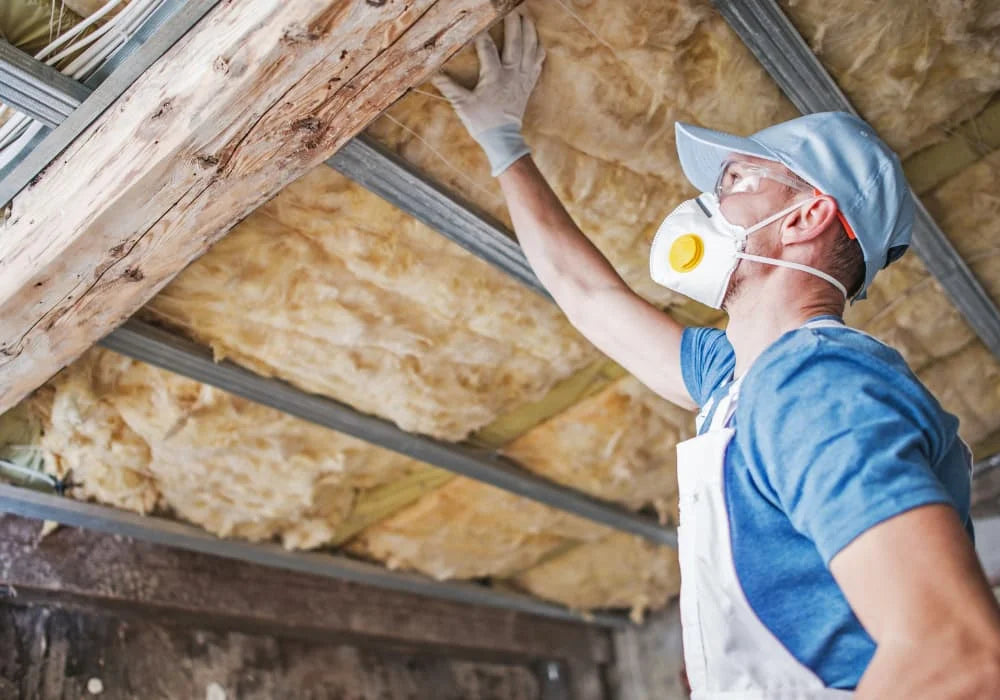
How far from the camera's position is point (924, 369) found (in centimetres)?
298

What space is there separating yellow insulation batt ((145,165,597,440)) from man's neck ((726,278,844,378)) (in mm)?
821

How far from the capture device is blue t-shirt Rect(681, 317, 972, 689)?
951 millimetres

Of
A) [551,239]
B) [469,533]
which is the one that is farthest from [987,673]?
[469,533]

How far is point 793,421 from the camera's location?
1.04 metres

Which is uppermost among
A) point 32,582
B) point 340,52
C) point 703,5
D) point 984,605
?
point 703,5

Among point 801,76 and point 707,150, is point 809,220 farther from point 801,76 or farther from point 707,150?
point 801,76

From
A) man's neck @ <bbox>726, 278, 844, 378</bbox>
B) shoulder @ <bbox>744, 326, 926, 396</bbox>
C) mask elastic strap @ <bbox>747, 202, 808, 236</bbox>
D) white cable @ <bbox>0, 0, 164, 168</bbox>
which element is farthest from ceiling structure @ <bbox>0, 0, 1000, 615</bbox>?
shoulder @ <bbox>744, 326, 926, 396</bbox>

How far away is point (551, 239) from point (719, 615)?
32.5 inches

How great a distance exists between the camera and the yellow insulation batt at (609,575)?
3.63 meters

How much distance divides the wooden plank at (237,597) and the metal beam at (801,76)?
6.90 feet

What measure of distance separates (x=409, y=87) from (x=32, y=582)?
1747 mm

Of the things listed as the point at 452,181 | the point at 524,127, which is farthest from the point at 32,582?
the point at 524,127

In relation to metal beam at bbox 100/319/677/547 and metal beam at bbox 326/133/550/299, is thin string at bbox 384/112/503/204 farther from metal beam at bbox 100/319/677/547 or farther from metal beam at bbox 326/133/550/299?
metal beam at bbox 100/319/677/547

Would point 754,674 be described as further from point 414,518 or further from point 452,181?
point 414,518
